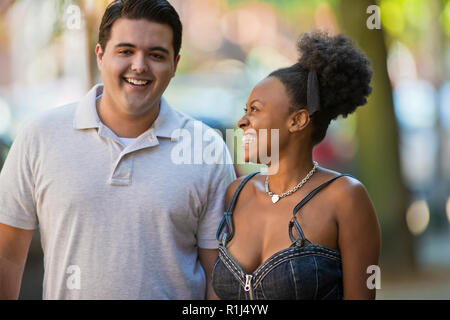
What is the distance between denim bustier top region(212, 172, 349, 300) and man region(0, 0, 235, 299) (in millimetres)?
342

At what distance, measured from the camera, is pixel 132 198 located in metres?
2.88

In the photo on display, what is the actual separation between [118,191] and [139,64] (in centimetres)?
61

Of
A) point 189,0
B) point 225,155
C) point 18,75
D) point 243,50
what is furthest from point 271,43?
point 225,155

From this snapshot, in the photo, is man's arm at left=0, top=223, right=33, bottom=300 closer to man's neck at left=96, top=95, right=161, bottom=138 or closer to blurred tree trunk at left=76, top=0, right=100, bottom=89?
man's neck at left=96, top=95, right=161, bottom=138

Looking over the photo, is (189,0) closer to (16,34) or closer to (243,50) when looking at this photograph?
(243,50)

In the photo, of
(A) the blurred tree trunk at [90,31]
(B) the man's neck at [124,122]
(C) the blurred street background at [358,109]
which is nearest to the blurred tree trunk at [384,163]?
(C) the blurred street background at [358,109]

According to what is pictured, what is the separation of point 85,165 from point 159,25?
2.55 ft

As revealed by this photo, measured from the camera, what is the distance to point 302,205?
2.76 m

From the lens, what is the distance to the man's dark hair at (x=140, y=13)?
2959 millimetres

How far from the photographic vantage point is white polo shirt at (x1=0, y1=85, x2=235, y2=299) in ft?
9.34

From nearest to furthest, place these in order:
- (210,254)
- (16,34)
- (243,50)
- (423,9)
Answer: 1. (210,254)
2. (16,34)
3. (423,9)
4. (243,50)

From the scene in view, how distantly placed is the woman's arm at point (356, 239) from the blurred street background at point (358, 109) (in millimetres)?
931

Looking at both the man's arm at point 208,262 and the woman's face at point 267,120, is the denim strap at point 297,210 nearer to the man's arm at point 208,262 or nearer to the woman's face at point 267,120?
the woman's face at point 267,120
